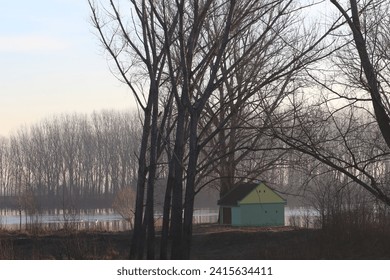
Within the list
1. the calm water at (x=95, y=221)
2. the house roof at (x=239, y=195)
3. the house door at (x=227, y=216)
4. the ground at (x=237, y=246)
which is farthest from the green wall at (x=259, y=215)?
the ground at (x=237, y=246)

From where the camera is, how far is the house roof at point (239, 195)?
2678 centimetres

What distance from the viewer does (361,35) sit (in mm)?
8711

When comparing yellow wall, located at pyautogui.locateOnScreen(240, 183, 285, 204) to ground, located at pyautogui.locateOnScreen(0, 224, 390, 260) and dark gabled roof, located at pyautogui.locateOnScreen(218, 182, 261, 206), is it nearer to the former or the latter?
dark gabled roof, located at pyautogui.locateOnScreen(218, 182, 261, 206)

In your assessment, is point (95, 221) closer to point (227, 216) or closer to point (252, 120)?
point (227, 216)

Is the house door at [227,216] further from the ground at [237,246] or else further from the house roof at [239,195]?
the ground at [237,246]

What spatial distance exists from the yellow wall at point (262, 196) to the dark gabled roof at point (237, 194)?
6.3 inches

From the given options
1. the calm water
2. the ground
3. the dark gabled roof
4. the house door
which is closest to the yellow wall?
the dark gabled roof

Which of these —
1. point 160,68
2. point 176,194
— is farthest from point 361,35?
point 160,68

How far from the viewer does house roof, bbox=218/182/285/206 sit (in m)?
26.8

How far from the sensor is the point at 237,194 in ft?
90.7

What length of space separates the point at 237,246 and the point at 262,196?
337 inches

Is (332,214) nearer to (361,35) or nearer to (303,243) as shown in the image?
(303,243)

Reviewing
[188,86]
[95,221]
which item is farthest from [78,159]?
[188,86]

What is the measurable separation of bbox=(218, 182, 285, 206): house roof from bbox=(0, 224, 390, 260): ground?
9.22 feet
